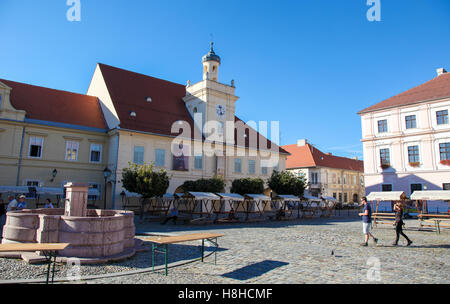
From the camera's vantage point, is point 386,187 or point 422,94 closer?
point 422,94

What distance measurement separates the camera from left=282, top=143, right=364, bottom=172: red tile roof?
52656 millimetres

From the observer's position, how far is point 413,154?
33.0 meters

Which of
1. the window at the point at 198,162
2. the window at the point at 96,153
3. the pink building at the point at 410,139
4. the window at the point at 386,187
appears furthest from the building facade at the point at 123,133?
the window at the point at 386,187

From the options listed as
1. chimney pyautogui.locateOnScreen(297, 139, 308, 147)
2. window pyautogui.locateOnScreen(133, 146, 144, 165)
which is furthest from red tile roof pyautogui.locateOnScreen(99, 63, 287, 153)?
chimney pyautogui.locateOnScreen(297, 139, 308, 147)

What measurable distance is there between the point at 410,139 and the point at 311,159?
20.1 metres

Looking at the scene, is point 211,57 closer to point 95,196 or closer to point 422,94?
point 95,196

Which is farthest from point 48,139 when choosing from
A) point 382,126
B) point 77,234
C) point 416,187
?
point 416,187

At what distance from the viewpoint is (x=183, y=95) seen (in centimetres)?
3900

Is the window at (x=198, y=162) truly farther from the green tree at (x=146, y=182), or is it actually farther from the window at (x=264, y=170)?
the green tree at (x=146, y=182)

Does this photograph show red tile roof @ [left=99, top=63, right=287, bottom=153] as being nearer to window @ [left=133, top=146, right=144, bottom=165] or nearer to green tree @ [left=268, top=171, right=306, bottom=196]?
window @ [left=133, top=146, right=144, bottom=165]
